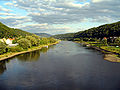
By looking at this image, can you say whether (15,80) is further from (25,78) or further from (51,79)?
(51,79)

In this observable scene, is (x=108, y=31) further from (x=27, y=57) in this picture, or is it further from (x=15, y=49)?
(x=27, y=57)

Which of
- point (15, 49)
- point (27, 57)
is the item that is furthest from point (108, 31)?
point (27, 57)

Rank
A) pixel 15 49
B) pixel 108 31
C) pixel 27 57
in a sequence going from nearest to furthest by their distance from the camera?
pixel 27 57
pixel 15 49
pixel 108 31

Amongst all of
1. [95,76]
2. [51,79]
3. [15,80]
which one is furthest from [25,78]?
[95,76]

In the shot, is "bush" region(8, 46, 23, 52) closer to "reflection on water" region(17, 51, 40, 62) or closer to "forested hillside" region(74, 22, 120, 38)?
"reflection on water" region(17, 51, 40, 62)

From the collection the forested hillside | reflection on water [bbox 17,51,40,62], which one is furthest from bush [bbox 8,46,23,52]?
the forested hillside

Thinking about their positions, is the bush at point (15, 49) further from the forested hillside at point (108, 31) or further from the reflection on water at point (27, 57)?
the forested hillside at point (108, 31)

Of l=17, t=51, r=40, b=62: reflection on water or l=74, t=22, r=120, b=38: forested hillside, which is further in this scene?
l=74, t=22, r=120, b=38: forested hillside

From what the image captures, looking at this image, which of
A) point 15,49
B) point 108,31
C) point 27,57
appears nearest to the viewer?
point 27,57

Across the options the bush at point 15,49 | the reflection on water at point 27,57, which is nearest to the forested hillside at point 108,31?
the bush at point 15,49

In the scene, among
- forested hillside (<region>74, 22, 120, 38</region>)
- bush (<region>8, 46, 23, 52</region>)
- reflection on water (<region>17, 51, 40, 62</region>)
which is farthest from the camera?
forested hillside (<region>74, 22, 120, 38</region>)

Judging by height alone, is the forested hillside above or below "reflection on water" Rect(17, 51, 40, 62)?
above
